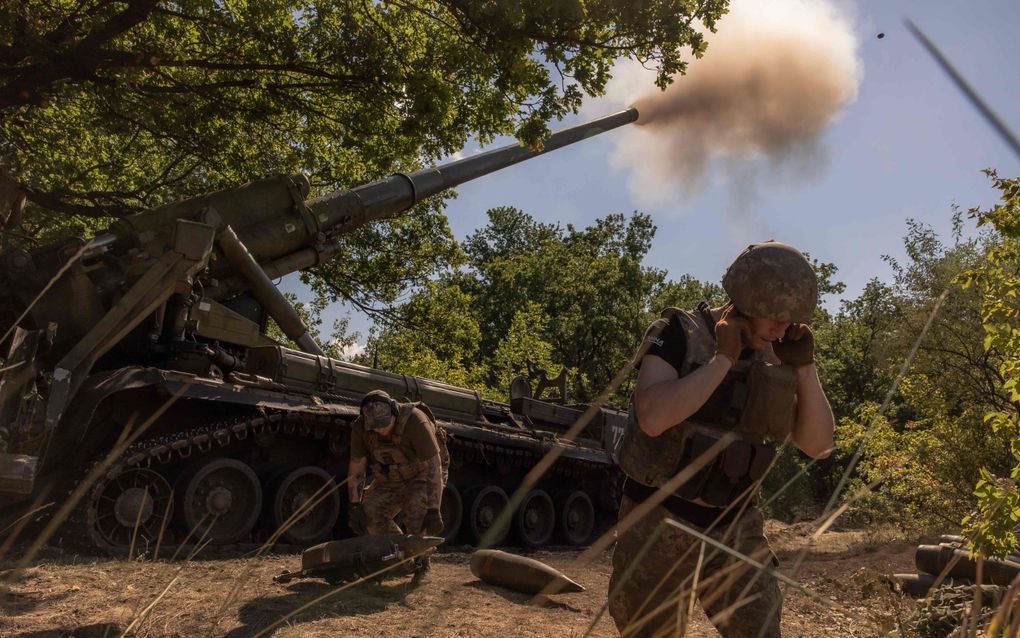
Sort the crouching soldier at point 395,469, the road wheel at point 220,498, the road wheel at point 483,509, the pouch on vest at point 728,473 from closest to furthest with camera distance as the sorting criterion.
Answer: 1. the pouch on vest at point 728,473
2. the crouching soldier at point 395,469
3. the road wheel at point 220,498
4. the road wheel at point 483,509

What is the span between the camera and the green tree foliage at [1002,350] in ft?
19.9

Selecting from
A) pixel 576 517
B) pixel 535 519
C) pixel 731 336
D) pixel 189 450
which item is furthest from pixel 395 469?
pixel 576 517

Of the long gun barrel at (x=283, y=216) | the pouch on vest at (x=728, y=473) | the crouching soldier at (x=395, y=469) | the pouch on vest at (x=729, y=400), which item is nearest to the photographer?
the pouch on vest at (x=728, y=473)

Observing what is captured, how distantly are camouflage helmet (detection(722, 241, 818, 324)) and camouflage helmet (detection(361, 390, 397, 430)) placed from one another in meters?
4.88

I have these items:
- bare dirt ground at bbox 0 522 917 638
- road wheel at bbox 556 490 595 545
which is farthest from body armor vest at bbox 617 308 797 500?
road wheel at bbox 556 490 595 545

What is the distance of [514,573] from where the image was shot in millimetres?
8414

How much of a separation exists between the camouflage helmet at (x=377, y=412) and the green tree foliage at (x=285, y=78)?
3.49 metres

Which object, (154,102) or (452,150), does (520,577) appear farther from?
(154,102)

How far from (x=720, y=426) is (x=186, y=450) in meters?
7.61

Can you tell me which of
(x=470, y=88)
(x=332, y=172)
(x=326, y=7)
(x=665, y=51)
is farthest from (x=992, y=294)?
(x=332, y=172)

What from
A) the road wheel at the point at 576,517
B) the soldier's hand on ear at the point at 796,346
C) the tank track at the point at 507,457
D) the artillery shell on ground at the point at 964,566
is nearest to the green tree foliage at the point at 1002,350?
the artillery shell on ground at the point at 964,566

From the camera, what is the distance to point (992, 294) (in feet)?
23.4

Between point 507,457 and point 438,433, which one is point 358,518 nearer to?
point 438,433

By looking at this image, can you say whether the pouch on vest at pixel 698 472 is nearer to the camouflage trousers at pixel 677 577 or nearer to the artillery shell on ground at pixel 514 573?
the camouflage trousers at pixel 677 577
